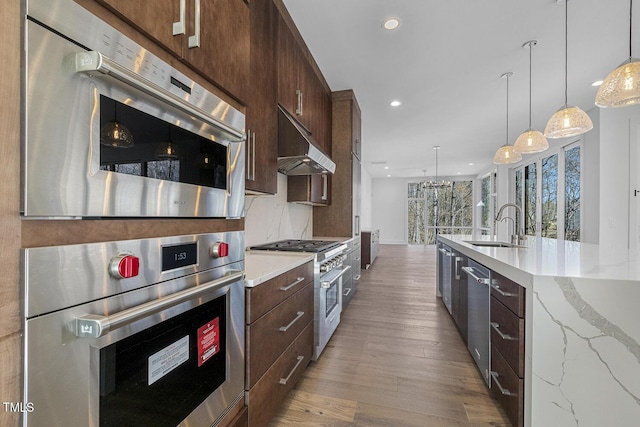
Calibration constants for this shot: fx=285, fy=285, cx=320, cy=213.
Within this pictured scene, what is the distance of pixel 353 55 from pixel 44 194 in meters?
2.98

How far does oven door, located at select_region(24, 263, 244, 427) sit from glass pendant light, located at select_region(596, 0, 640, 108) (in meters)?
2.72

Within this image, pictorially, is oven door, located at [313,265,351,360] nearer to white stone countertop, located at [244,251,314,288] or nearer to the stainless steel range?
the stainless steel range

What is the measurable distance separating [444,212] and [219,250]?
1111 cm

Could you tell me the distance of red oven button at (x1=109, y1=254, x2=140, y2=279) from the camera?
2.38 feet

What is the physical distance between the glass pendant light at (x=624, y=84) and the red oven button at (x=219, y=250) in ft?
8.95

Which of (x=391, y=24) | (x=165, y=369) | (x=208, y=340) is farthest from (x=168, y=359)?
(x=391, y=24)

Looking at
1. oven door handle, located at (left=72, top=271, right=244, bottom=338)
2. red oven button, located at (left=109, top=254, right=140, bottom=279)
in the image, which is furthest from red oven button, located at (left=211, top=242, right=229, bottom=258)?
red oven button, located at (left=109, top=254, right=140, bottom=279)

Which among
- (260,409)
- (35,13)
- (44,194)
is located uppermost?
(35,13)

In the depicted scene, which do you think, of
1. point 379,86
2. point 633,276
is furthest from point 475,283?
A: point 379,86

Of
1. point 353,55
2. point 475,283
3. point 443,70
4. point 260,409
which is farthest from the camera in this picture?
point 443,70

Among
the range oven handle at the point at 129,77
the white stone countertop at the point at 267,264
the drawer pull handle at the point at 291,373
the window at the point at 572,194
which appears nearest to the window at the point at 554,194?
the window at the point at 572,194

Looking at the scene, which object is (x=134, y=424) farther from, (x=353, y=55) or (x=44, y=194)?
(x=353, y=55)

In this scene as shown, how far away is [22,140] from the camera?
564mm

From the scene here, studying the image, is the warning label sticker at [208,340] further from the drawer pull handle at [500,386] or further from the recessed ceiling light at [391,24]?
the recessed ceiling light at [391,24]
